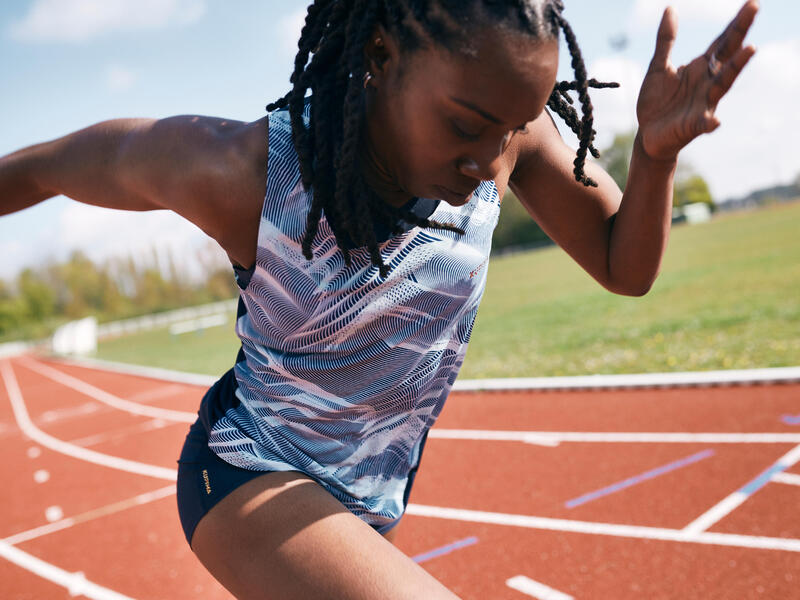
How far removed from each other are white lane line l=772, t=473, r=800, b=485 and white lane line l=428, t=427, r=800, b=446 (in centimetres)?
61

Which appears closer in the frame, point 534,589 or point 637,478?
point 534,589

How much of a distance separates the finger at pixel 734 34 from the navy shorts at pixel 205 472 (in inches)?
55.5

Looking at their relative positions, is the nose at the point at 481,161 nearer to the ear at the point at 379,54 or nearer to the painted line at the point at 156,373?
the ear at the point at 379,54

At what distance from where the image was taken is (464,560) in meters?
4.09

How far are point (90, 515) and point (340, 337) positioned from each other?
17.7ft

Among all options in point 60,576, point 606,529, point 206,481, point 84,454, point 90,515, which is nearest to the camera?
point 206,481

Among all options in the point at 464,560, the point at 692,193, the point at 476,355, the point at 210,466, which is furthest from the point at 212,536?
the point at 692,193

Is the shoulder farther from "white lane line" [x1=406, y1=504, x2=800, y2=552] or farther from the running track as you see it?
"white lane line" [x1=406, y1=504, x2=800, y2=552]

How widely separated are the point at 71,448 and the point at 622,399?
22.3ft

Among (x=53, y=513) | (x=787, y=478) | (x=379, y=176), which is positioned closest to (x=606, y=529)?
(x=787, y=478)

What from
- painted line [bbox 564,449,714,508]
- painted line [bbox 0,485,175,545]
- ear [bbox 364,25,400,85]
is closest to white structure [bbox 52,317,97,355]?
painted line [bbox 0,485,175,545]

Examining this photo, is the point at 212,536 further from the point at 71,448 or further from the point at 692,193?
the point at 692,193

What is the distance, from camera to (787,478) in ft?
14.1

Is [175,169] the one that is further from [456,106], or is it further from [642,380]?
[642,380]
